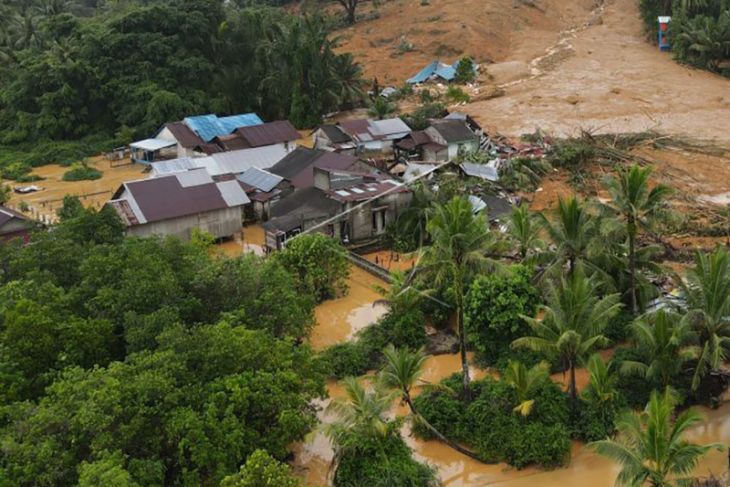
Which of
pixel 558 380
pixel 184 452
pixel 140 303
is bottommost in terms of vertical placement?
pixel 558 380

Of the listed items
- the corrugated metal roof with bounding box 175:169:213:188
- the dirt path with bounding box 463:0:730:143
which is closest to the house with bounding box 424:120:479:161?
the dirt path with bounding box 463:0:730:143

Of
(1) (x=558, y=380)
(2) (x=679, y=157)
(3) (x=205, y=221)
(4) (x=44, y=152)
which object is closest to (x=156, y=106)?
(4) (x=44, y=152)

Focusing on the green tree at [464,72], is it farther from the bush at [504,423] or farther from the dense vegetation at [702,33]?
the bush at [504,423]

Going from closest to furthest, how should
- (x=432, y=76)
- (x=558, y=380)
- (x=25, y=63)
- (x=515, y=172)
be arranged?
(x=558, y=380), (x=515, y=172), (x=25, y=63), (x=432, y=76)

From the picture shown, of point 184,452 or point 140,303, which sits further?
point 140,303

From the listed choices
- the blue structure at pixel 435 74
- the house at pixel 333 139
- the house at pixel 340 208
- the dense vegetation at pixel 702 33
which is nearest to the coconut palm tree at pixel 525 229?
the house at pixel 340 208

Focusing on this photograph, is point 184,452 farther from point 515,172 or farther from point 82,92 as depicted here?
point 82,92
